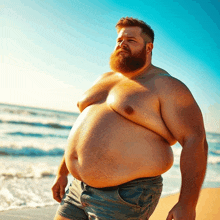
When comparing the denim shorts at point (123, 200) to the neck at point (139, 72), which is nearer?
the denim shorts at point (123, 200)

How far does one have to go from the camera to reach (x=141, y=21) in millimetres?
2041

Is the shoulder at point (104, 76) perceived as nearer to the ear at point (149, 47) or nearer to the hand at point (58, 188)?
the ear at point (149, 47)

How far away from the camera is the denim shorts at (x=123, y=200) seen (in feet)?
5.05

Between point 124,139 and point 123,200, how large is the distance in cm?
33

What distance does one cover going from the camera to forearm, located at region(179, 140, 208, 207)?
143 centimetres

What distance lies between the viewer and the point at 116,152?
62.5 inches

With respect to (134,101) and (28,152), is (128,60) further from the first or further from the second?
(28,152)

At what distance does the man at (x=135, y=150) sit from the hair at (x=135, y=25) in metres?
0.37

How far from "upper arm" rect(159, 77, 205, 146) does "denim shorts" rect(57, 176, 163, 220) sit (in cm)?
33

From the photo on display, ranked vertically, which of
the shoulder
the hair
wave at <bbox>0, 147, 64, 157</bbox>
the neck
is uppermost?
the hair

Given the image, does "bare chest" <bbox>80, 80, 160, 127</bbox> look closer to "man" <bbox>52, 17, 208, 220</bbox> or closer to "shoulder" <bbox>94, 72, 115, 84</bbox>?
"man" <bbox>52, 17, 208, 220</bbox>

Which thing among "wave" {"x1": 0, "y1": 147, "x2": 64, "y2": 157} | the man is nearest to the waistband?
the man

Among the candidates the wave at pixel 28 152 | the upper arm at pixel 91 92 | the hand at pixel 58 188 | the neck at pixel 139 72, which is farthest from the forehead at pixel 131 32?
the wave at pixel 28 152

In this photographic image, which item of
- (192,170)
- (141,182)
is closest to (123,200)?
(141,182)
